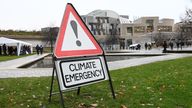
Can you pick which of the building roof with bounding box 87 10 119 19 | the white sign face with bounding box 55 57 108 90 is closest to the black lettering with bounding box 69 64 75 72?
the white sign face with bounding box 55 57 108 90

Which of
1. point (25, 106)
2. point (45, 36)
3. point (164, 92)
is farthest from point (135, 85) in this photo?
point (45, 36)

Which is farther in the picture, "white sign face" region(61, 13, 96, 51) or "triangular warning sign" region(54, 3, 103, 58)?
"white sign face" region(61, 13, 96, 51)

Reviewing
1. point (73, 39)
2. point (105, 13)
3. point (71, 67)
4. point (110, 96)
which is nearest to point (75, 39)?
point (73, 39)

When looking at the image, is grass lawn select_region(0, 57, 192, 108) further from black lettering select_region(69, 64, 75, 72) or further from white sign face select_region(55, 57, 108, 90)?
black lettering select_region(69, 64, 75, 72)

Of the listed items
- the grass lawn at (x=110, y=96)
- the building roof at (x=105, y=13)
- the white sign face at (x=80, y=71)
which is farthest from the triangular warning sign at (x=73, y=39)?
the building roof at (x=105, y=13)

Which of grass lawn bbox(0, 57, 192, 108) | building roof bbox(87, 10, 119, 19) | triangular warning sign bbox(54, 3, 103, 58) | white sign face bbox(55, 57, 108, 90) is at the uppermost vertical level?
building roof bbox(87, 10, 119, 19)

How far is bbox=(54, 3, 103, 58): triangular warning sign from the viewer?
19.2ft

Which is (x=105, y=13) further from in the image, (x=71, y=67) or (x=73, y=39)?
(x=71, y=67)

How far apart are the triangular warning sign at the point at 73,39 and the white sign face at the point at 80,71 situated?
0.46ft

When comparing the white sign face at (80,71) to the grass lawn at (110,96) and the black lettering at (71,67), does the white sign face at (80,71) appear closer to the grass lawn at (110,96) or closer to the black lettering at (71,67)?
the black lettering at (71,67)

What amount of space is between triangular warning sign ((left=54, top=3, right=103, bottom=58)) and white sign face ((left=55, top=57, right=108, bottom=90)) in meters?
0.14

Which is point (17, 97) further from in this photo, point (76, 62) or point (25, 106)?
point (76, 62)

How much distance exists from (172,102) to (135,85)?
2.22 metres

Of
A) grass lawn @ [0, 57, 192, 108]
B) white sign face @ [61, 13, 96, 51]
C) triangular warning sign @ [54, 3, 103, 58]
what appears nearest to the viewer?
triangular warning sign @ [54, 3, 103, 58]
